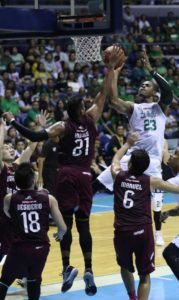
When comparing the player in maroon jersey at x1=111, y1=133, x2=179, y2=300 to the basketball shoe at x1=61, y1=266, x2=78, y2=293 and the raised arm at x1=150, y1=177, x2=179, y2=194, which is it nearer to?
the raised arm at x1=150, y1=177, x2=179, y2=194

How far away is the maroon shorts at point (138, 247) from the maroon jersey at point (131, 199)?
0.07 m

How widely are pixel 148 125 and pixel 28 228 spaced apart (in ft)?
10.7

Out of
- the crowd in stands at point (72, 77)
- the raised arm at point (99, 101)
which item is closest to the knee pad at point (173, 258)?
the raised arm at point (99, 101)

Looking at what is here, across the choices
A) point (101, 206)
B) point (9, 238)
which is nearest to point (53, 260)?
point (9, 238)

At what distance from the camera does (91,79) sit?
66.5 ft

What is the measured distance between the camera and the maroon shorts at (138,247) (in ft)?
23.9

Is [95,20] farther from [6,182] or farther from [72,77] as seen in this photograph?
[72,77]

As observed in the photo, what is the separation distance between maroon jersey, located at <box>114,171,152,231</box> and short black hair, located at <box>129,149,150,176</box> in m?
0.06

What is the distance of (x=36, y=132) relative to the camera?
762cm

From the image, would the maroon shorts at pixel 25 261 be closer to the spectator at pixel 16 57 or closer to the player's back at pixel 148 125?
the player's back at pixel 148 125

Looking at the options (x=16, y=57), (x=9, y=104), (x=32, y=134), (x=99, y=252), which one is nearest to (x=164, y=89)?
(x=32, y=134)

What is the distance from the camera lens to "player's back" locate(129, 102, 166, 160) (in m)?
9.44

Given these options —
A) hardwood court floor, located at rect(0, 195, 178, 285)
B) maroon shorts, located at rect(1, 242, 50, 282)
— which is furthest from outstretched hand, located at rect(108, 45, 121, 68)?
hardwood court floor, located at rect(0, 195, 178, 285)

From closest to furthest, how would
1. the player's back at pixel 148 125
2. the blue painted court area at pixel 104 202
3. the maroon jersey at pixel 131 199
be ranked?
the maroon jersey at pixel 131 199
the player's back at pixel 148 125
the blue painted court area at pixel 104 202
